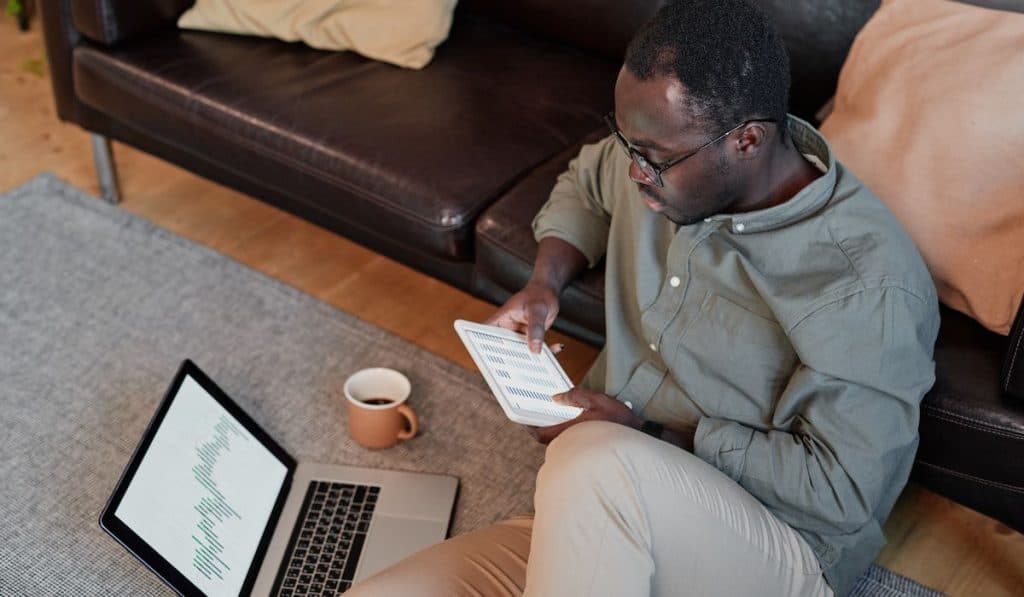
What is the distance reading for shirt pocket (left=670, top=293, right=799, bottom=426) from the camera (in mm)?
1392

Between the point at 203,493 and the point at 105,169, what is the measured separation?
1.20 metres

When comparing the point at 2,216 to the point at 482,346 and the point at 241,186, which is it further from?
the point at 482,346

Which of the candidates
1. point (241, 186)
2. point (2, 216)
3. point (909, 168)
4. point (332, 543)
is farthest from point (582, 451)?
point (2, 216)

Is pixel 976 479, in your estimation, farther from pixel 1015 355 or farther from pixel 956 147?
pixel 956 147

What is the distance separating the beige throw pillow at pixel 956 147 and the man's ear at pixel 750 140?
1.52 feet

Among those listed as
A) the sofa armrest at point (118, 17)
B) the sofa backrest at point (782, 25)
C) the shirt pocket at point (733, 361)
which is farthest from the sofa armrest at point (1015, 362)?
→ the sofa armrest at point (118, 17)

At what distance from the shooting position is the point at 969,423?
1.52 m

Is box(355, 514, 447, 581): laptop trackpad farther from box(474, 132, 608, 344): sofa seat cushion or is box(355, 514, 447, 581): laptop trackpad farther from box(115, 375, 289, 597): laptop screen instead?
box(474, 132, 608, 344): sofa seat cushion

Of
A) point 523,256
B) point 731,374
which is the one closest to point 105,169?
point 523,256

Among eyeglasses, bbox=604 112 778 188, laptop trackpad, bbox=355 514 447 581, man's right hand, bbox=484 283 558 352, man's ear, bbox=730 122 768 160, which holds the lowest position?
laptop trackpad, bbox=355 514 447 581

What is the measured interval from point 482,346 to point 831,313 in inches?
17.7

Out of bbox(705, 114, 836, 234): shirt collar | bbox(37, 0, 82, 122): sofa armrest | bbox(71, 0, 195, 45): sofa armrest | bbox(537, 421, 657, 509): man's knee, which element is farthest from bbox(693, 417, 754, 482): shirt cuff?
bbox(37, 0, 82, 122): sofa armrest

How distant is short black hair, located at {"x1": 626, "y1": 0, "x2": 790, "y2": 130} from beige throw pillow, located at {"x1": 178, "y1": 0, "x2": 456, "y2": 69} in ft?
3.40

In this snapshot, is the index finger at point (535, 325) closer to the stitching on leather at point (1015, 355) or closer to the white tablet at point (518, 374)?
the white tablet at point (518, 374)
